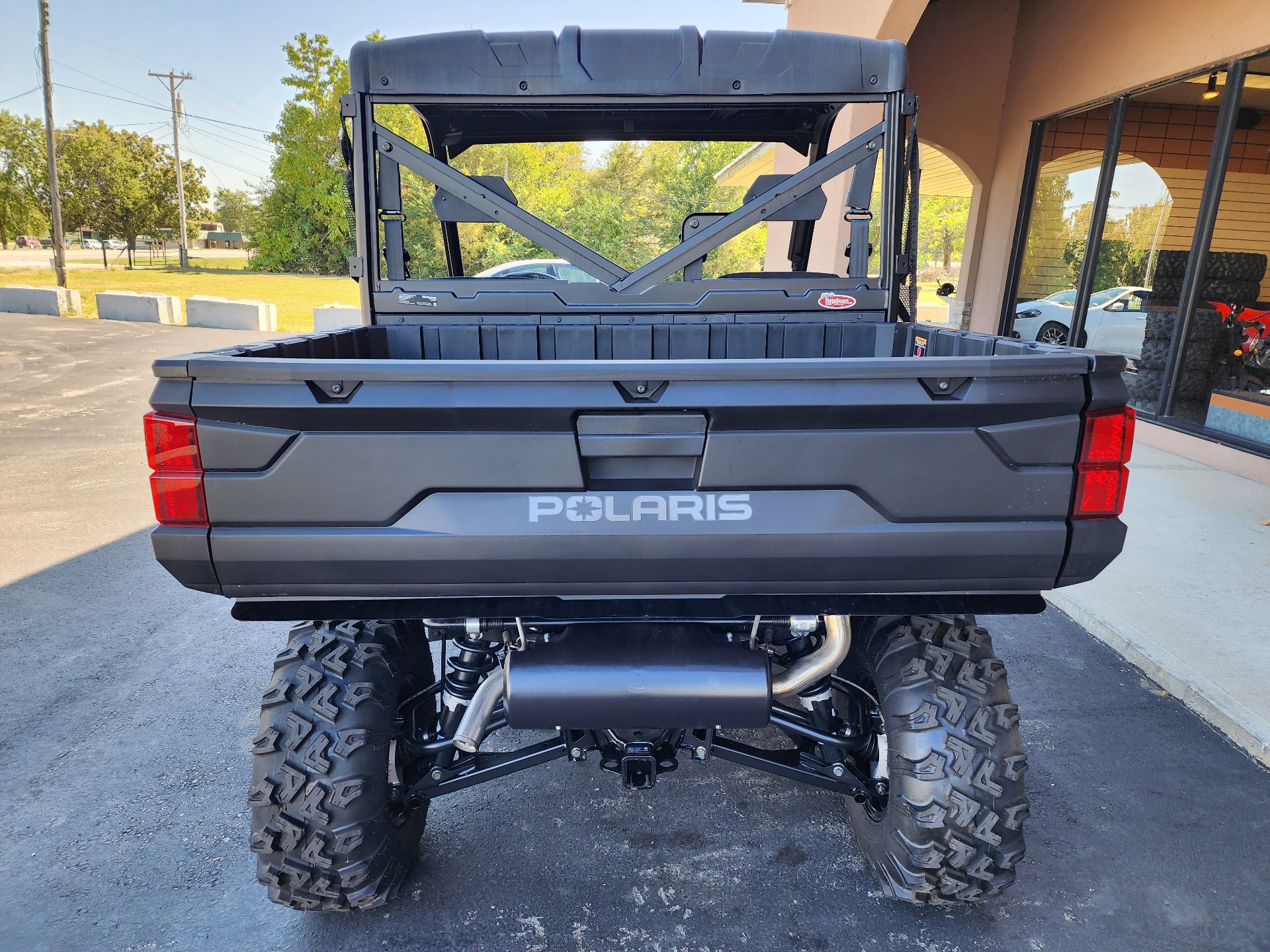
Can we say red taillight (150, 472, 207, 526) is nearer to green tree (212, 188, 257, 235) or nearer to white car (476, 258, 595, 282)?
white car (476, 258, 595, 282)

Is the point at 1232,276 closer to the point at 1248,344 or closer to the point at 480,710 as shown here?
the point at 1248,344

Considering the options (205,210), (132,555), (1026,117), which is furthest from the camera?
(205,210)

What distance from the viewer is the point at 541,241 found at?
2750 mm

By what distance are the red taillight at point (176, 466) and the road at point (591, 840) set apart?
A: 4.32ft

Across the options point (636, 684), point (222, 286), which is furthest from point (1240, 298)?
point (222, 286)

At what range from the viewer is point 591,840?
267 centimetres

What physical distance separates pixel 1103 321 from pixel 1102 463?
28.3ft

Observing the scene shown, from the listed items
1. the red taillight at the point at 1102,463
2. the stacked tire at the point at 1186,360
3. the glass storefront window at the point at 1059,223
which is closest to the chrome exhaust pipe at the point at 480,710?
the red taillight at the point at 1102,463

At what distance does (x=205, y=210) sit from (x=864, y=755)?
72.6 meters

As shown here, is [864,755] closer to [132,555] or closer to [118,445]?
[132,555]

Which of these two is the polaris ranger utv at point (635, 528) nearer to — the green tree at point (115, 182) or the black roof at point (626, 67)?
the black roof at point (626, 67)

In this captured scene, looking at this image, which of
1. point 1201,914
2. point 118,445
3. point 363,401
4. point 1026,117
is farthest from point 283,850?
point 1026,117

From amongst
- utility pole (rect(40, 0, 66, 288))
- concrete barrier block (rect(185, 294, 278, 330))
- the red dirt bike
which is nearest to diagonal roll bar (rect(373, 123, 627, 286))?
the red dirt bike

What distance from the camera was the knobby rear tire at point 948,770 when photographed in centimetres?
211
